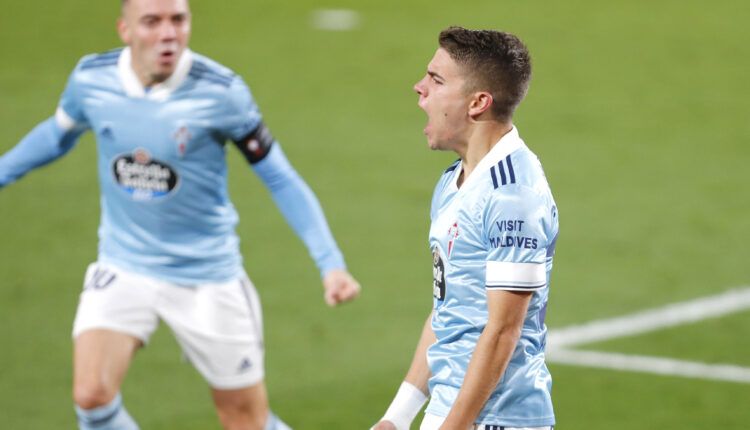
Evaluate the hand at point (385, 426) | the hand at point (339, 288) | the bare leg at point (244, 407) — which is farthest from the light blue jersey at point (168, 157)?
the hand at point (385, 426)

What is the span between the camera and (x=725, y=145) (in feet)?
48.0

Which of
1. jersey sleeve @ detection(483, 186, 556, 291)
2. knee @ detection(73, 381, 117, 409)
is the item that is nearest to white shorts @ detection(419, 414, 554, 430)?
jersey sleeve @ detection(483, 186, 556, 291)

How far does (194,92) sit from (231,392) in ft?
4.84

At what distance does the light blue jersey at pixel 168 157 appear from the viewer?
298 inches

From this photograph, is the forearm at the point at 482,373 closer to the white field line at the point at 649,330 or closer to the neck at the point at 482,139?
the neck at the point at 482,139

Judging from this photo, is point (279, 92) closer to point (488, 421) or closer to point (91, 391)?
point (91, 391)

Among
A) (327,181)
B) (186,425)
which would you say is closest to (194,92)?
(186,425)

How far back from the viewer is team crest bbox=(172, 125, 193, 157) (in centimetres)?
755

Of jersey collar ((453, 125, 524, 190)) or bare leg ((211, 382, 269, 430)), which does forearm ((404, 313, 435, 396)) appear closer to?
jersey collar ((453, 125, 524, 190))

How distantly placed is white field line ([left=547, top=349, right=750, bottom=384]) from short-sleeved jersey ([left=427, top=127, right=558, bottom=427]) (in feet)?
15.0

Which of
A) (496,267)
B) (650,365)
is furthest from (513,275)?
(650,365)

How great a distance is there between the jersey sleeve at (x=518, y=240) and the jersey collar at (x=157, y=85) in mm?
2759

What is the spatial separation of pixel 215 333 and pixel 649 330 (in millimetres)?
3953

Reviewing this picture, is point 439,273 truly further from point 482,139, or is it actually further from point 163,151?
point 163,151
